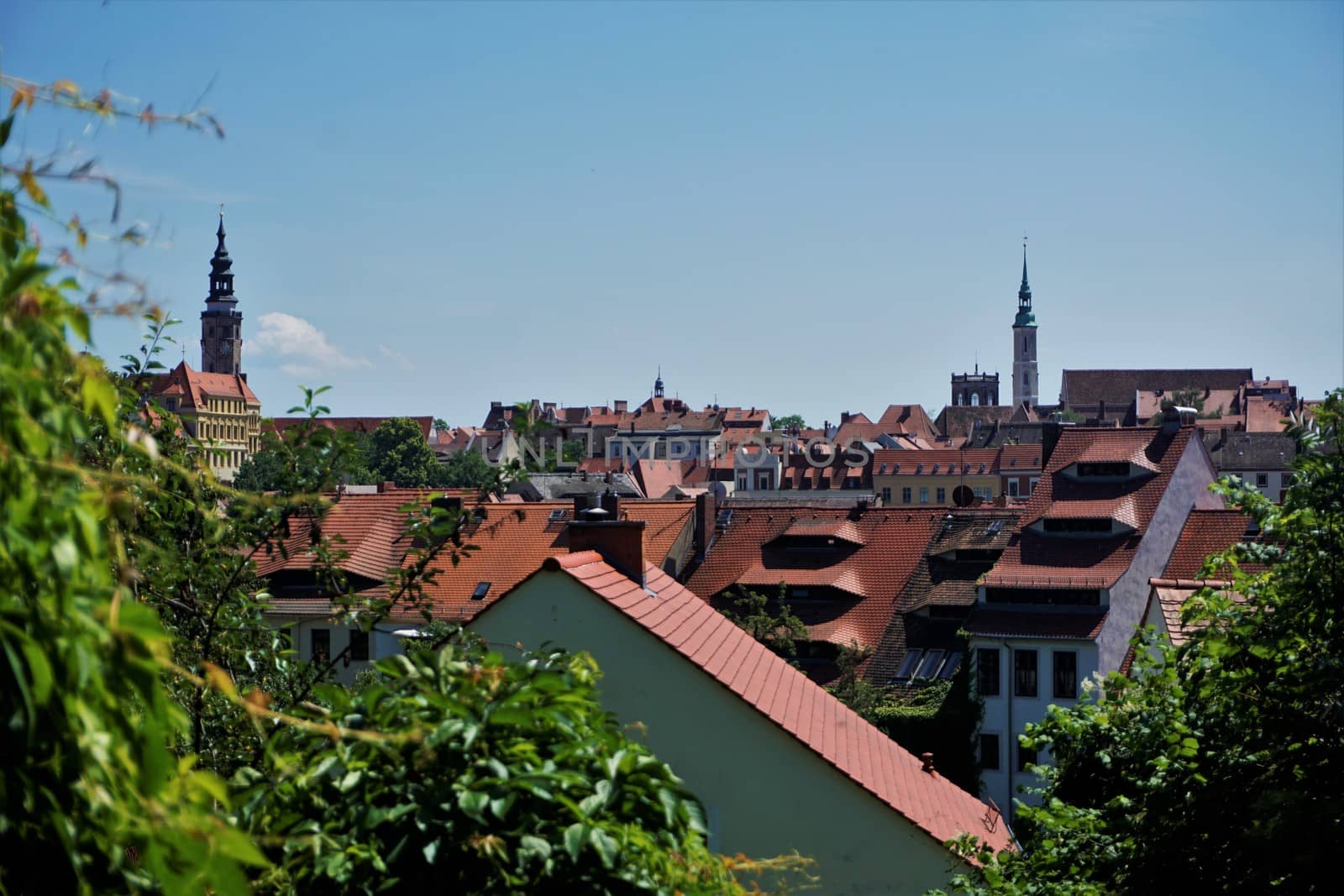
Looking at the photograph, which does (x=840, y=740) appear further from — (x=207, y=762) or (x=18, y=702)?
(x=18, y=702)

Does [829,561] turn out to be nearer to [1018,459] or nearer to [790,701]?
[790,701]

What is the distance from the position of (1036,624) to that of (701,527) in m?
11.4

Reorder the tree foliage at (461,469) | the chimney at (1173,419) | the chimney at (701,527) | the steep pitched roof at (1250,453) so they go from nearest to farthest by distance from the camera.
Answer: the chimney at (1173,419) < the chimney at (701,527) < the steep pitched roof at (1250,453) < the tree foliage at (461,469)

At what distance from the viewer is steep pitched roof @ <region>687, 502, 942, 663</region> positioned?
36.1 meters

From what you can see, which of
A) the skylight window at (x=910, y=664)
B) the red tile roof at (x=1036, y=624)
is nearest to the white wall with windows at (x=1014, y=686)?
the red tile roof at (x=1036, y=624)

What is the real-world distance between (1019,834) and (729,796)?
2762mm

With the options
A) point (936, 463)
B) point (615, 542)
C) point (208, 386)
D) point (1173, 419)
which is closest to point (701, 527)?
point (1173, 419)

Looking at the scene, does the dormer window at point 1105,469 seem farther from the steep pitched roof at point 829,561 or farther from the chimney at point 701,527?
the chimney at point 701,527

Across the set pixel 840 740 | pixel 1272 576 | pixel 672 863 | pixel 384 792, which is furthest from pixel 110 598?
pixel 840 740

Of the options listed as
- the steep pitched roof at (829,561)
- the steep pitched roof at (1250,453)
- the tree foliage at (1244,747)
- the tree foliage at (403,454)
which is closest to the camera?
the tree foliage at (1244,747)

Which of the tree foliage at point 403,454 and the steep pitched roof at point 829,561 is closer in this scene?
the steep pitched roof at point 829,561

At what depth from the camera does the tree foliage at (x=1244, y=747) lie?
5758 millimetres

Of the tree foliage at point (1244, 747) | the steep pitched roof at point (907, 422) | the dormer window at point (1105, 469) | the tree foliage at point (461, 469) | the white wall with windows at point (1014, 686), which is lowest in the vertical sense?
the white wall with windows at point (1014, 686)

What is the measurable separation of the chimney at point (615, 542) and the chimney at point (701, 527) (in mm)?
26443
